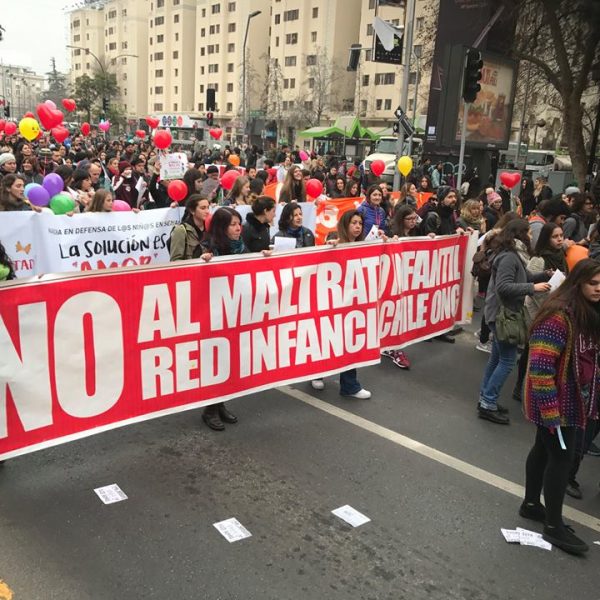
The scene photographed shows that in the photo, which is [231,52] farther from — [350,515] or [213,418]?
[350,515]

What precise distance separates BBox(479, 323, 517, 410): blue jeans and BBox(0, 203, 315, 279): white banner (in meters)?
3.62

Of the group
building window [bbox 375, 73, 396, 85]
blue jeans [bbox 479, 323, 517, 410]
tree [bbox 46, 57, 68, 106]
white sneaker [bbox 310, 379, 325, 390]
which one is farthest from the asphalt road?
tree [bbox 46, 57, 68, 106]

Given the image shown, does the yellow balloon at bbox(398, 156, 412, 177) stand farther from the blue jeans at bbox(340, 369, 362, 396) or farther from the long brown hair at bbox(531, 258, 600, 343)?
the long brown hair at bbox(531, 258, 600, 343)

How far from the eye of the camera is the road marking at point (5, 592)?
289 cm

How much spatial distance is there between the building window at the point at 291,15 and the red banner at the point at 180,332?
7431 cm

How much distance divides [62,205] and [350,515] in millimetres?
5236

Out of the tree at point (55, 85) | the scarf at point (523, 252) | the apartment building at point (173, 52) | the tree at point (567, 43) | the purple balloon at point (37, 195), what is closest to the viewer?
the scarf at point (523, 252)

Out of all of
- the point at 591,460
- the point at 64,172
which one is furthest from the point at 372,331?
the point at 64,172

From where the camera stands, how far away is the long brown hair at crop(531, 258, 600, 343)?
3.31 meters

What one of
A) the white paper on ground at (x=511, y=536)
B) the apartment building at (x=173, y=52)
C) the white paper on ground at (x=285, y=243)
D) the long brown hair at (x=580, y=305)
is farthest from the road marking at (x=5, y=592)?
the apartment building at (x=173, y=52)

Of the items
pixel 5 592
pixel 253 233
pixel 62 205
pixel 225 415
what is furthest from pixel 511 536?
pixel 62 205

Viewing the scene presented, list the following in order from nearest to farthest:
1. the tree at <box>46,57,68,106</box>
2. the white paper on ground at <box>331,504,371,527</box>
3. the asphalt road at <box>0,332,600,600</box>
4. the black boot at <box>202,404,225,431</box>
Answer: the asphalt road at <box>0,332,600,600</box>
the white paper on ground at <box>331,504,371,527</box>
the black boot at <box>202,404,225,431</box>
the tree at <box>46,57,68,106</box>

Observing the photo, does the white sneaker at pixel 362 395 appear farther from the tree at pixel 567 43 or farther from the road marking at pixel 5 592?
the tree at pixel 567 43

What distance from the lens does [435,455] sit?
455 centimetres
